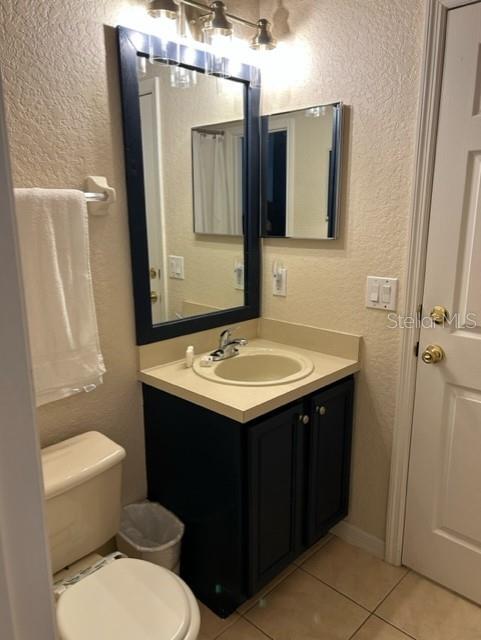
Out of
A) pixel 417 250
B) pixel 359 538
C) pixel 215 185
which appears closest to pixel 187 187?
pixel 215 185

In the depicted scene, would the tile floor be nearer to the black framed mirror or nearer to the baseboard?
the baseboard

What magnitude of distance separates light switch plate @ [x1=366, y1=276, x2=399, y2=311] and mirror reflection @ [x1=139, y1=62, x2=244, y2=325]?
1.96 feet

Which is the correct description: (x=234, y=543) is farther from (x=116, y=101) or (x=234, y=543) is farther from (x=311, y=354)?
(x=116, y=101)

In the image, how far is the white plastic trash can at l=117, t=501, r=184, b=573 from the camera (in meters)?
1.72

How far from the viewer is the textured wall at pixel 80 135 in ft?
4.52

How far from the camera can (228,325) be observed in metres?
2.12

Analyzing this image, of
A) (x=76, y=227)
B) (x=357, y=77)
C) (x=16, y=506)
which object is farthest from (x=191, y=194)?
(x=16, y=506)

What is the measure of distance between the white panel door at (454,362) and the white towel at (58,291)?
1.17 m

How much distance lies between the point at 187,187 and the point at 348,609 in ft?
5.74

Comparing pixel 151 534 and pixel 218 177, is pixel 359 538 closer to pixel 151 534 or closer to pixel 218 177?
pixel 151 534

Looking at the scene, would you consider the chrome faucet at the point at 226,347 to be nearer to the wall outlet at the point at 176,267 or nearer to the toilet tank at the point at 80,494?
the wall outlet at the point at 176,267

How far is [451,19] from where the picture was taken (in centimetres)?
147

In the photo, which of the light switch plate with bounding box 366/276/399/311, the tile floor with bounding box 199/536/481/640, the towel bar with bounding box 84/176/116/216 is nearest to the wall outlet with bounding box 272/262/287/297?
the light switch plate with bounding box 366/276/399/311

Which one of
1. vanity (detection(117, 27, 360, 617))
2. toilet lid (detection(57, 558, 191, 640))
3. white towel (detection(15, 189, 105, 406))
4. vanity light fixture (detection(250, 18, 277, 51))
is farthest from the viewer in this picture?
vanity light fixture (detection(250, 18, 277, 51))
